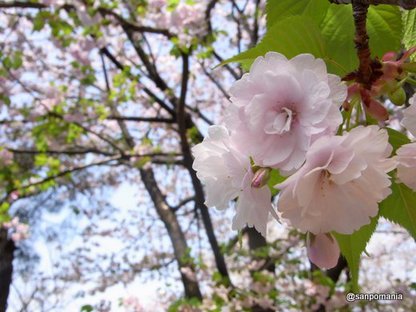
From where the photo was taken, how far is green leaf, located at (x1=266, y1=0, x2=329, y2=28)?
0.58m

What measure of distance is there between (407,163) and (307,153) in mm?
95

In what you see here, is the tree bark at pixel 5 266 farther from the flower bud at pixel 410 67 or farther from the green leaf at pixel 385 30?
the flower bud at pixel 410 67

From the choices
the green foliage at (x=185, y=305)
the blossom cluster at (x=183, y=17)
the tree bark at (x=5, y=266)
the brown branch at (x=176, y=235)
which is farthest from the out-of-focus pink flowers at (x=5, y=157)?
the tree bark at (x=5, y=266)

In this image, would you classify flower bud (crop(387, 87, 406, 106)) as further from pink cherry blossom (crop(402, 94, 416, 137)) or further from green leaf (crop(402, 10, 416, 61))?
green leaf (crop(402, 10, 416, 61))

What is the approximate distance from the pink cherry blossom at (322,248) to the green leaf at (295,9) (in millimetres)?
281

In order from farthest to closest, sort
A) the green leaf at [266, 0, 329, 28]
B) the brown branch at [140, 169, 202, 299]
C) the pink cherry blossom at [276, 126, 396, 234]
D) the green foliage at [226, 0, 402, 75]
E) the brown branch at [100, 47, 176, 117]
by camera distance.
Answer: the brown branch at [100, 47, 176, 117] → the brown branch at [140, 169, 202, 299] → the green leaf at [266, 0, 329, 28] → the green foliage at [226, 0, 402, 75] → the pink cherry blossom at [276, 126, 396, 234]

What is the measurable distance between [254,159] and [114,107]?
4201mm

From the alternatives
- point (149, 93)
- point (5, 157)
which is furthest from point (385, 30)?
point (5, 157)

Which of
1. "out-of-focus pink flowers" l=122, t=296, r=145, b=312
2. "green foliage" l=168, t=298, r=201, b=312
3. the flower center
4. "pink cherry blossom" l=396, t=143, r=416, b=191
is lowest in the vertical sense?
"pink cherry blossom" l=396, t=143, r=416, b=191

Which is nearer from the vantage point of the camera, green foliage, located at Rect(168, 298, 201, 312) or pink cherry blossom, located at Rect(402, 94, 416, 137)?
pink cherry blossom, located at Rect(402, 94, 416, 137)

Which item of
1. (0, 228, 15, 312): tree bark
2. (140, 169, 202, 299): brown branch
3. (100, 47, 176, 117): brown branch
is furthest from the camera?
(0, 228, 15, 312): tree bark

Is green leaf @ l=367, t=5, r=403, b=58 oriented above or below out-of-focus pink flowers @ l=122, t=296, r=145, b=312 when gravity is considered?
below

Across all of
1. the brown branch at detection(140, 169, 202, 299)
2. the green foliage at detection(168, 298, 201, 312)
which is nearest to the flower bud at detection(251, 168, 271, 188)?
the green foliage at detection(168, 298, 201, 312)

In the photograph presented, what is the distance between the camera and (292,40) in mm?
477
